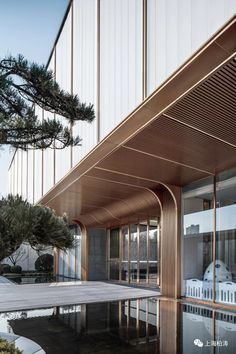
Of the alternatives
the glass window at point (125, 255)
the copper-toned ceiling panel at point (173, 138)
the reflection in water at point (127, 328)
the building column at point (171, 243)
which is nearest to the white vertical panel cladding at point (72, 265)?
the glass window at point (125, 255)

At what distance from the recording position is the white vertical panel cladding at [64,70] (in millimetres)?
14047

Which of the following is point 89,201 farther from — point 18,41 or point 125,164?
point 18,41

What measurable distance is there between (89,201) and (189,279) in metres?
6.09

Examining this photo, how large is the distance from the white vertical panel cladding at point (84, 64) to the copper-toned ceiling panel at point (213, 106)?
3.90m

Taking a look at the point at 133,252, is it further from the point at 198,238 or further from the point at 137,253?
the point at 198,238

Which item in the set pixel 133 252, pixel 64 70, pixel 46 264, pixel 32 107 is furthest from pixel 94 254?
pixel 32 107

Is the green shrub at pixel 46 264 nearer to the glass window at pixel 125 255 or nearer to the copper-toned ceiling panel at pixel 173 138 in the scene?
the glass window at pixel 125 255

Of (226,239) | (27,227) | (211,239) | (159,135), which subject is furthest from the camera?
(211,239)

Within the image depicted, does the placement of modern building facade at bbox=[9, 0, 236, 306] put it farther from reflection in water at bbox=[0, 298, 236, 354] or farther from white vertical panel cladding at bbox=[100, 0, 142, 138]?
reflection in water at bbox=[0, 298, 236, 354]

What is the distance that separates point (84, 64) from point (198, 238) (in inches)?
259

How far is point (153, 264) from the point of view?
1630 cm

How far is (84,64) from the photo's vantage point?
39.9ft

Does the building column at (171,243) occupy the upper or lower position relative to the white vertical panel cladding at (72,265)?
upper

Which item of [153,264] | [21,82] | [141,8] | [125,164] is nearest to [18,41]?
[21,82]
